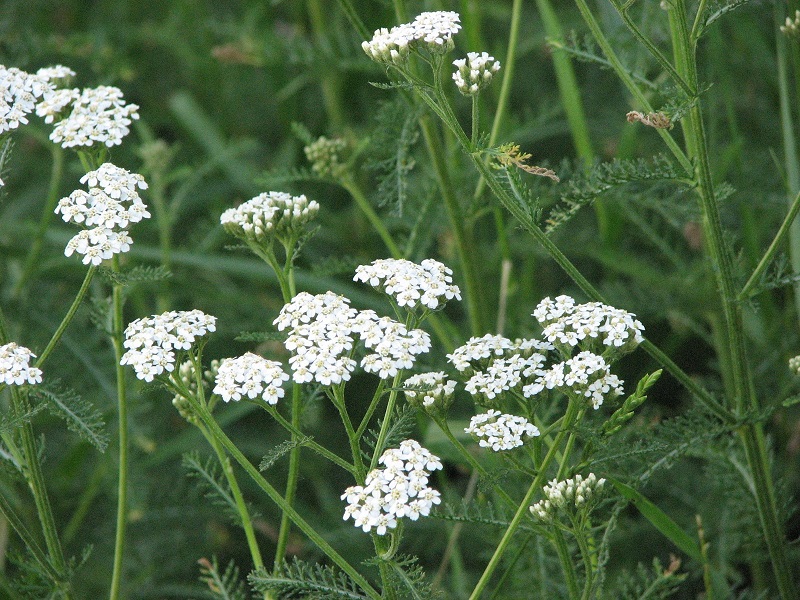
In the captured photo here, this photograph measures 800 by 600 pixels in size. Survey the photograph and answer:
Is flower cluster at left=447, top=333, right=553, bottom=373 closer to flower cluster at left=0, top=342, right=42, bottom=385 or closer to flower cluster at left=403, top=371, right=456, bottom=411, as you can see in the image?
flower cluster at left=403, top=371, right=456, bottom=411

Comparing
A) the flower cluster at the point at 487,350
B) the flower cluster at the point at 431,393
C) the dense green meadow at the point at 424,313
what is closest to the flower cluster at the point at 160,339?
the dense green meadow at the point at 424,313

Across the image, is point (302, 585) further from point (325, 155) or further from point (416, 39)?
point (325, 155)

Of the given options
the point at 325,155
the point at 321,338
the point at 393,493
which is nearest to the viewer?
the point at 393,493

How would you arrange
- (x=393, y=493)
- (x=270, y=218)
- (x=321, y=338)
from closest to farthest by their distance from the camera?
(x=393, y=493) < (x=321, y=338) < (x=270, y=218)

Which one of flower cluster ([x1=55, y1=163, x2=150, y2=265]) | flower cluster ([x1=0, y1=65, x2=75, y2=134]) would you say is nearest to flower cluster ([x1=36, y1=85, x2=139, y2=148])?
flower cluster ([x1=0, y1=65, x2=75, y2=134])

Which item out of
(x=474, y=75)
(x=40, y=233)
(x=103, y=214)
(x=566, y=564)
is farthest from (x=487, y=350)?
(x=40, y=233)

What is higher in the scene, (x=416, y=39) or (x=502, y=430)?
(x=416, y=39)

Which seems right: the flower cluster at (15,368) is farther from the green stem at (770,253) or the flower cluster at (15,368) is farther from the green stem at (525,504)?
the green stem at (770,253)
